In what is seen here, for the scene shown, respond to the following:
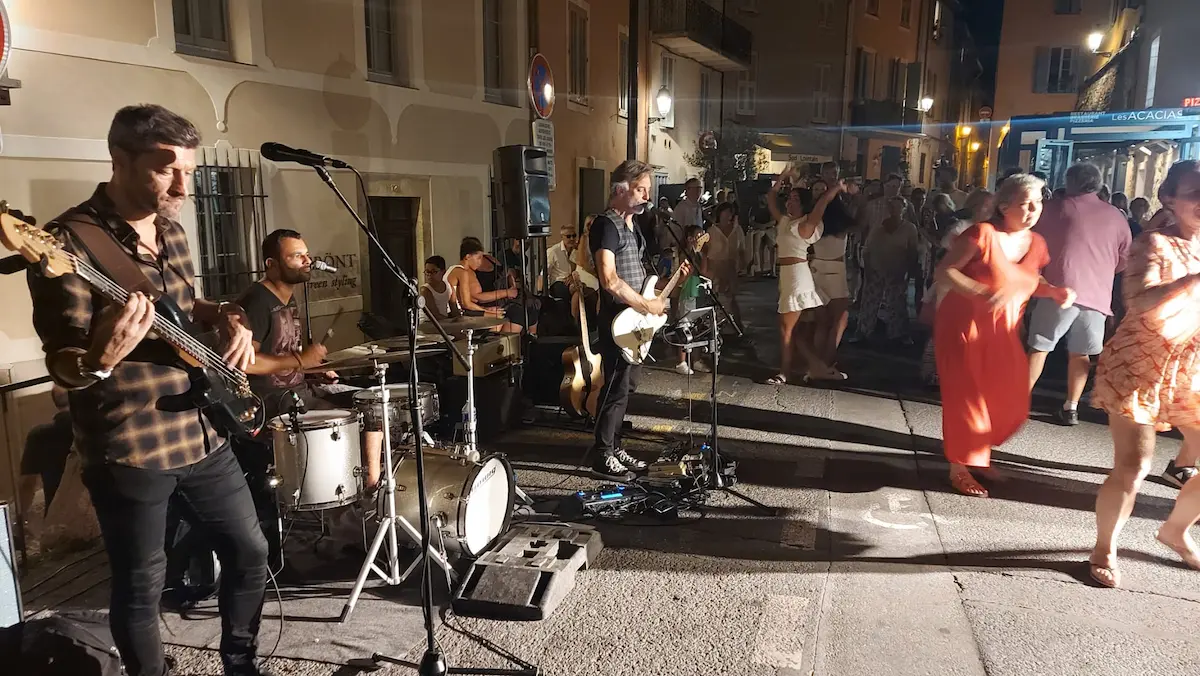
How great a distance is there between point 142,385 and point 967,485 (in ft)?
14.3

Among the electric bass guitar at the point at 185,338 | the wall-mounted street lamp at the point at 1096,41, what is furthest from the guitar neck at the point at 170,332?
the wall-mounted street lamp at the point at 1096,41

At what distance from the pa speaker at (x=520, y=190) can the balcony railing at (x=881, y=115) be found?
806 inches

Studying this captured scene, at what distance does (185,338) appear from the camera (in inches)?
82.4

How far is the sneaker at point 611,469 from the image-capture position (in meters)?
4.85

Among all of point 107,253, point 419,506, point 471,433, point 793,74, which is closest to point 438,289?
point 471,433

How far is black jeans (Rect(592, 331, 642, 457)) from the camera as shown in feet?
15.4

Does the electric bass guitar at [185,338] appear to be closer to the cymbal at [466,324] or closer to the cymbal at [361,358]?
the cymbal at [361,358]

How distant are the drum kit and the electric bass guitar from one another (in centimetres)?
94

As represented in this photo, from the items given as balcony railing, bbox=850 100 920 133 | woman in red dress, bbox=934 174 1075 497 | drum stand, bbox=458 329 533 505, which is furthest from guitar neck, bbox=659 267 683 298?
balcony railing, bbox=850 100 920 133


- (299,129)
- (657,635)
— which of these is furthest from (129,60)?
(657,635)

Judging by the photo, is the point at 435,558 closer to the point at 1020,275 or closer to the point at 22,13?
the point at 1020,275

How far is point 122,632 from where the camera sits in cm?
224

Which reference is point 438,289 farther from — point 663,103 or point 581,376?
point 663,103

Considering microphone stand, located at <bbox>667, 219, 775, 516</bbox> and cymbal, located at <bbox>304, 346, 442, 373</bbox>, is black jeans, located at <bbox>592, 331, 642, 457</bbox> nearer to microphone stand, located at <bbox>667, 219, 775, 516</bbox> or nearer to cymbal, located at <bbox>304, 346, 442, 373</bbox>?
microphone stand, located at <bbox>667, 219, 775, 516</bbox>
